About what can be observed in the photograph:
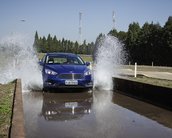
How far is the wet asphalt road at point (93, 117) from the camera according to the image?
21.9ft

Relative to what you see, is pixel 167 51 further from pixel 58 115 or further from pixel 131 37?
pixel 58 115

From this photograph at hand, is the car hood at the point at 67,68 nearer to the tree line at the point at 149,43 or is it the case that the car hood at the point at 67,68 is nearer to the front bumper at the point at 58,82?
the front bumper at the point at 58,82

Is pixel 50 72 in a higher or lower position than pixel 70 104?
higher

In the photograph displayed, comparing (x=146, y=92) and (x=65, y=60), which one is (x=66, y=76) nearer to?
(x=65, y=60)

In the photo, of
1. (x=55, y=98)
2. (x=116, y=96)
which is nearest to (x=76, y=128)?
(x=55, y=98)

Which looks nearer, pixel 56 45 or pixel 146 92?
pixel 146 92

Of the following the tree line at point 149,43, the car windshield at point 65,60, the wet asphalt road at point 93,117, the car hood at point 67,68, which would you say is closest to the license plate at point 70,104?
the wet asphalt road at point 93,117

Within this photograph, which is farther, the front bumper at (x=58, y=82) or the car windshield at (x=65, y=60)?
the car windshield at (x=65, y=60)

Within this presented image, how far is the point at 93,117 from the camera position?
8.28m

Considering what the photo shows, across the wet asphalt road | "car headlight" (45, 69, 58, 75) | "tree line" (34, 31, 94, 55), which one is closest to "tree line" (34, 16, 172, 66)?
"car headlight" (45, 69, 58, 75)

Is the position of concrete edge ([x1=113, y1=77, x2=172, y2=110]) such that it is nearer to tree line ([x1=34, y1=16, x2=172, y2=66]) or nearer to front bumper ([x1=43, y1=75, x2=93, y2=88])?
front bumper ([x1=43, y1=75, x2=93, y2=88])

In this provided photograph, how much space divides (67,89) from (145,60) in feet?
157

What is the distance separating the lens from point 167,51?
174ft

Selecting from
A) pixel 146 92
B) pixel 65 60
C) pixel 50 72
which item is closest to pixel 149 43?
pixel 65 60
